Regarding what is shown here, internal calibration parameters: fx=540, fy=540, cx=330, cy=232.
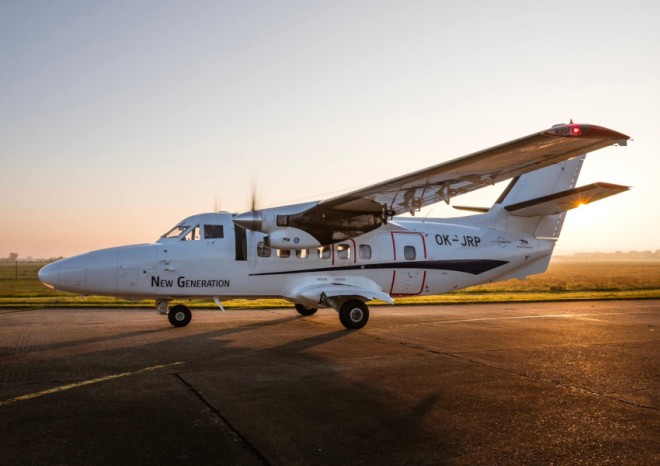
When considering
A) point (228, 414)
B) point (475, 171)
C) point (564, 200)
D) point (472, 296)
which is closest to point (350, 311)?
point (475, 171)

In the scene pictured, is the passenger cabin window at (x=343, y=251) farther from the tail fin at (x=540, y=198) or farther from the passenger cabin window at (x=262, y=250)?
the tail fin at (x=540, y=198)

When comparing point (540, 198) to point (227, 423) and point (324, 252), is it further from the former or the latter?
point (227, 423)

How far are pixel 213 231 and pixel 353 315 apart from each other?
4.52 meters

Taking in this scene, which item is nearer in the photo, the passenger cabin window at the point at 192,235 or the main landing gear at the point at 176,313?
the passenger cabin window at the point at 192,235

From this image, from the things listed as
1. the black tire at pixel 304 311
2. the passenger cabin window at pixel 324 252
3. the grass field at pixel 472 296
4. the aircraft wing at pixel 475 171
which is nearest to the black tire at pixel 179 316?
the passenger cabin window at pixel 324 252

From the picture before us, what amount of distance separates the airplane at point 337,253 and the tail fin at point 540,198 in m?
0.09

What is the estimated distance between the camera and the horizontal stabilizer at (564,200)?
15.0m

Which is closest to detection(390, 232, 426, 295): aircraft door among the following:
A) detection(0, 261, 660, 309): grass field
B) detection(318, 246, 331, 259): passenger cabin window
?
detection(318, 246, 331, 259): passenger cabin window

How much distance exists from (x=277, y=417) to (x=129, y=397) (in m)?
2.18

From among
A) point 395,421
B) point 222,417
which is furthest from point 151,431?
point 395,421

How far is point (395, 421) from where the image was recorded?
19.8ft

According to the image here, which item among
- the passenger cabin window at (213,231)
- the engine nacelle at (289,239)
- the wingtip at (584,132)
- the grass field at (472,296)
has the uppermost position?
the wingtip at (584,132)

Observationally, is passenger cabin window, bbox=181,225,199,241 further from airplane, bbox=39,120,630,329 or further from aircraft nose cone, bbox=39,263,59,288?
aircraft nose cone, bbox=39,263,59,288

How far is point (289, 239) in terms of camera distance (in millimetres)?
14492
